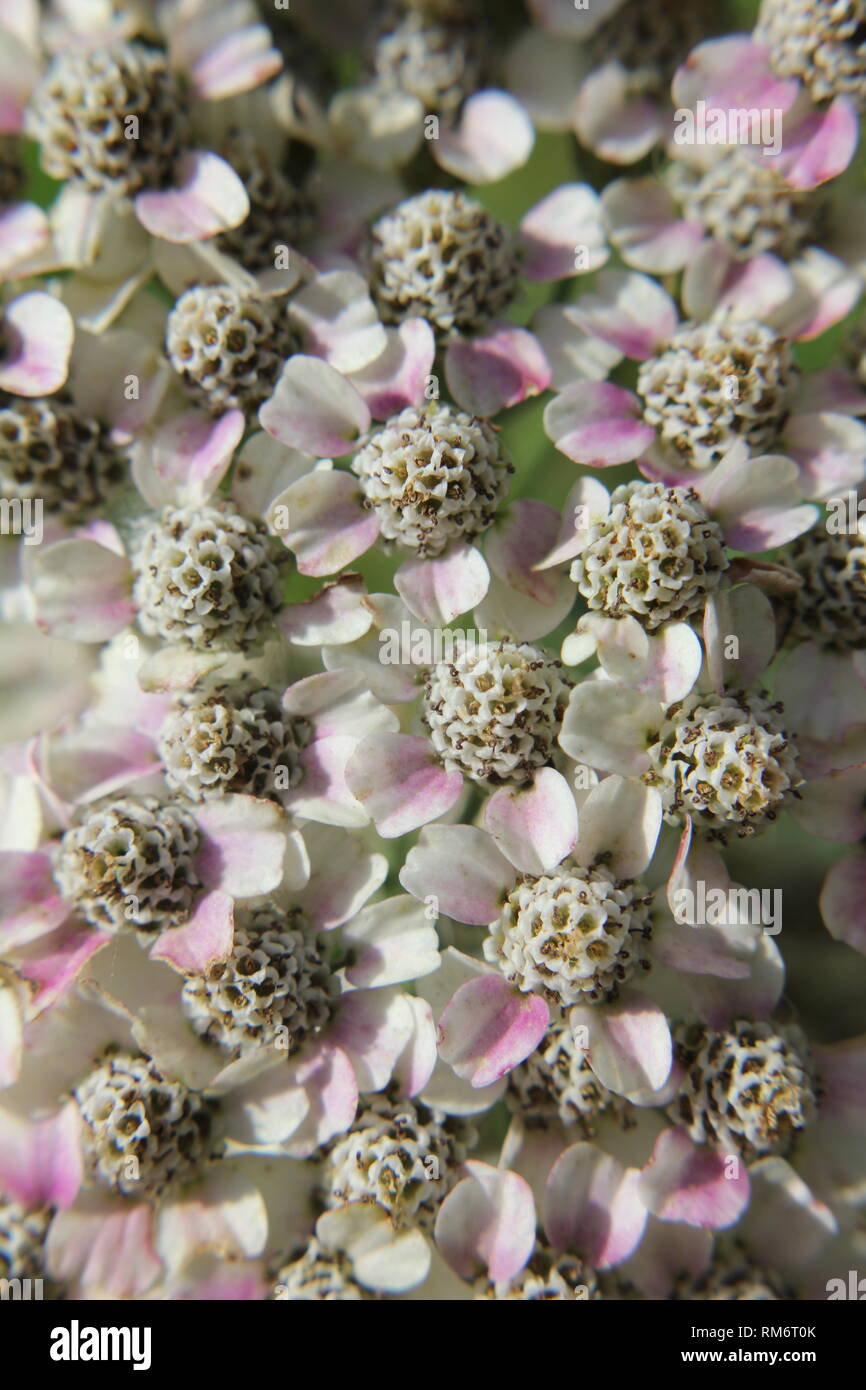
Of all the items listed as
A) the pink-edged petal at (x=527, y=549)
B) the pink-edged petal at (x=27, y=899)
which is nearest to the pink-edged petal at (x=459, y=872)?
the pink-edged petal at (x=527, y=549)

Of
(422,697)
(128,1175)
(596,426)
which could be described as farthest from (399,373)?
(128,1175)

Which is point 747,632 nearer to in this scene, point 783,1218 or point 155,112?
point 783,1218

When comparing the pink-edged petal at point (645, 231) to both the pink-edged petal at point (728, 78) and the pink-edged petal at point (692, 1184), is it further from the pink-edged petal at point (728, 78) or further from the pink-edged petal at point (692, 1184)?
the pink-edged petal at point (692, 1184)

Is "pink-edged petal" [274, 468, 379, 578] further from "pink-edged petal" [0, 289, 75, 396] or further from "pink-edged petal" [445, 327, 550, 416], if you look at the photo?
"pink-edged petal" [0, 289, 75, 396]

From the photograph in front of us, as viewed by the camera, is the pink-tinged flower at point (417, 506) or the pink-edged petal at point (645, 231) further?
the pink-edged petal at point (645, 231)

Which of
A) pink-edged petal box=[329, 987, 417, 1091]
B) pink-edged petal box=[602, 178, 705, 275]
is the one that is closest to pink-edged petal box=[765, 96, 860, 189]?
pink-edged petal box=[602, 178, 705, 275]
